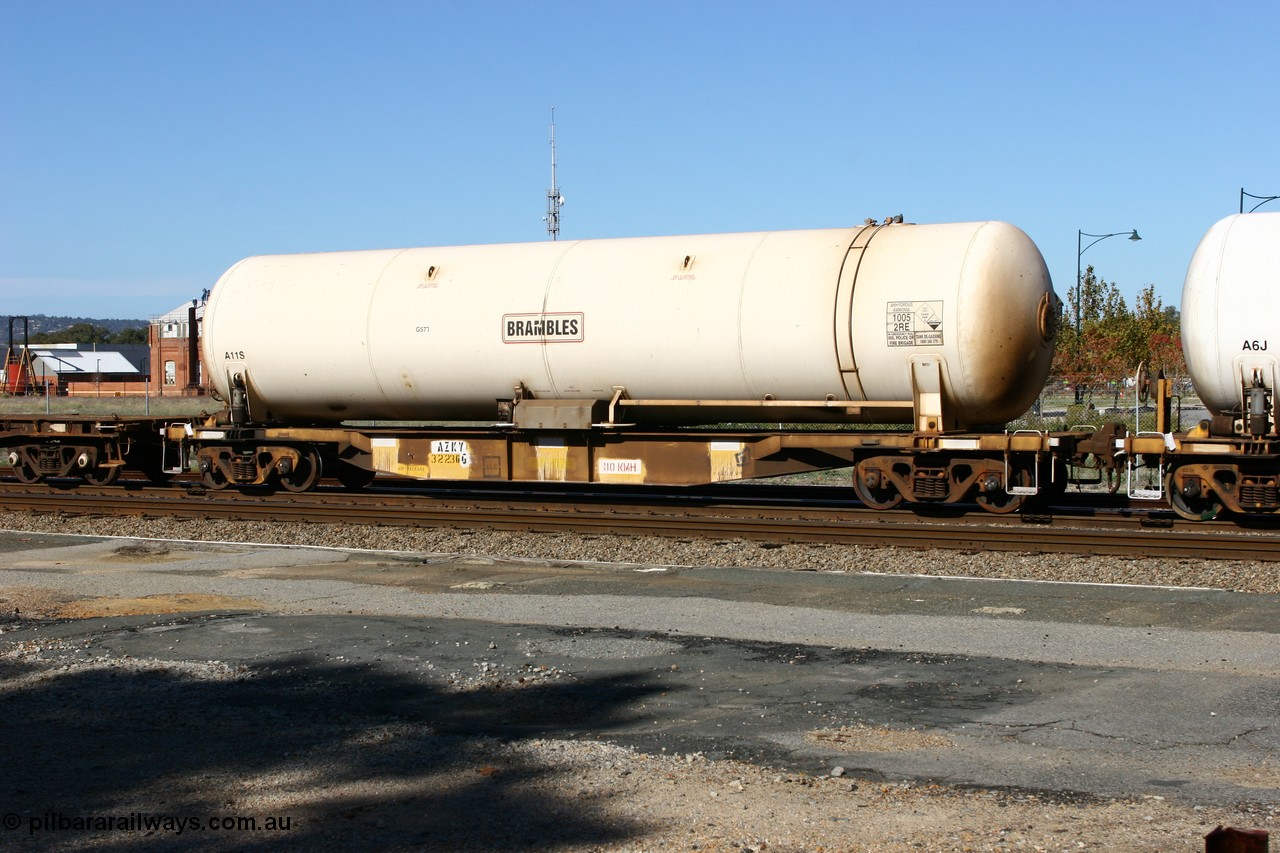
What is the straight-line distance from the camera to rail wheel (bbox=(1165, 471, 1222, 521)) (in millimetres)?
13414

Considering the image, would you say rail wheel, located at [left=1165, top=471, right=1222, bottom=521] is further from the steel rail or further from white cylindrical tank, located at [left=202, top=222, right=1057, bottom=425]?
white cylindrical tank, located at [left=202, top=222, right=1057, bottom=425]

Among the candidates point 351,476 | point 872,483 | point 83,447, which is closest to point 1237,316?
point 872,483

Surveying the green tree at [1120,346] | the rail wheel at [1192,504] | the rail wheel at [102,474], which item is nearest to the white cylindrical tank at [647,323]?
the rail wheel at [1192,504]

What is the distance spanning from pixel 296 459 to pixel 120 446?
338 centimetres

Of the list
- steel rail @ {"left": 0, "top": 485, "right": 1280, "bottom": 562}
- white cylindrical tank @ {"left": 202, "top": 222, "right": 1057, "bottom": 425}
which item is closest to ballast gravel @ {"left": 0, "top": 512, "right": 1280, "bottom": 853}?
steel rail @ {"left": 0, "top": 485, "right": 1280, "bottom": 562}

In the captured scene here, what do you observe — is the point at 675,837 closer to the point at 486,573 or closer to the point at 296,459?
the point at 486,573

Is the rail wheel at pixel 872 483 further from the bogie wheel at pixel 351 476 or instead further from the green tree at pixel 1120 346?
the green tree at pixel 1120 346

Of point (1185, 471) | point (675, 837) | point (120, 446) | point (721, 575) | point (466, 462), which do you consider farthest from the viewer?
point (120, 446)

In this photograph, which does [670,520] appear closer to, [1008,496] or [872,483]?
[872,483]

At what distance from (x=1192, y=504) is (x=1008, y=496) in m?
2.04

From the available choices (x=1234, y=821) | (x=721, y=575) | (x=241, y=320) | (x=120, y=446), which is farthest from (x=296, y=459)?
(x=1234, y=821)

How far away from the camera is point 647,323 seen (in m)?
14.8

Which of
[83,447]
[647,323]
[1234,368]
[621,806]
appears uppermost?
[647,323]

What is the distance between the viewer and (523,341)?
50.8 ft
